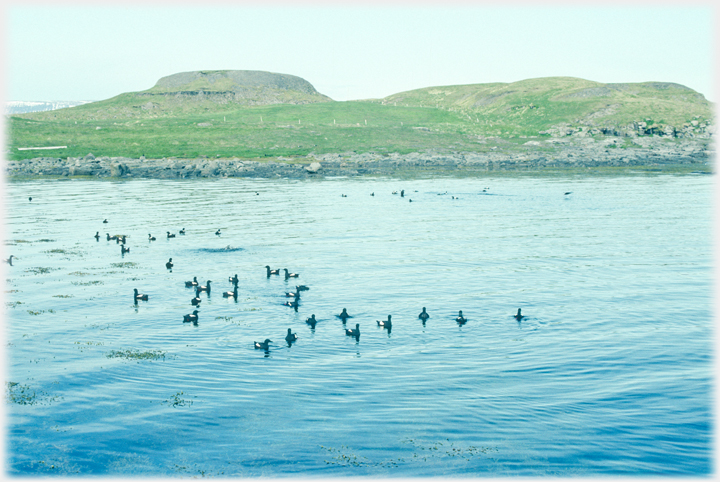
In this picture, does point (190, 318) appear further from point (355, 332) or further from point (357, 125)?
point (357, 125)

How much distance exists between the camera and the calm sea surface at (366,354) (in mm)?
19062

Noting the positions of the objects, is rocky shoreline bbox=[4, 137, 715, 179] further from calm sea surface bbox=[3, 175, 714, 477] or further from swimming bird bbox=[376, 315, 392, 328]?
swimming bird bbox=[376, 315, 392, 328]

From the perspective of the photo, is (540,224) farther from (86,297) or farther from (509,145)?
(509,145)

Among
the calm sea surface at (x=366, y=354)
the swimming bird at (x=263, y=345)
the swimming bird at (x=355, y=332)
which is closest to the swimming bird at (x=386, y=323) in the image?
the calm sea surface at (x=366, y=354)

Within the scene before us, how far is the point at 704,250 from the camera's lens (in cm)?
4841

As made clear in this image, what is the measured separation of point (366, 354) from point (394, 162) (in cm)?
9860

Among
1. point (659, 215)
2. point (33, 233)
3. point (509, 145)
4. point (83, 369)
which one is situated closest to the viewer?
point (83, 369)

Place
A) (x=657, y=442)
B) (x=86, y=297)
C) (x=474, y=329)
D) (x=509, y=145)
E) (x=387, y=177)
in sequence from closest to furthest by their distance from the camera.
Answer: (x=657, y=442) → (x=474, y=329) → (x=86, y=297) → (x=387, y=177) → (x=509, y=145)

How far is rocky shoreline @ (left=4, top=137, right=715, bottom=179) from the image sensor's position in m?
110

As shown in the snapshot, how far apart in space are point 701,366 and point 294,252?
29359 millimetres

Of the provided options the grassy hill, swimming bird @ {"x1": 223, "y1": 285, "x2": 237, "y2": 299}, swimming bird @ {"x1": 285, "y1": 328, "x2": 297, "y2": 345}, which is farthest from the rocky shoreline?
swimming bird @ {"x1": 285, "y1": 328, "x2": 297, "y2": 345}

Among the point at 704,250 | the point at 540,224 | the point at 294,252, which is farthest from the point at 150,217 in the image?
the point at 704,250

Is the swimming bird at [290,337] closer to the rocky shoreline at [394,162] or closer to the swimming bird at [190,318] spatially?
the swimming bird at [190,318]

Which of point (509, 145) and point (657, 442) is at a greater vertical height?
point (509, 145)
